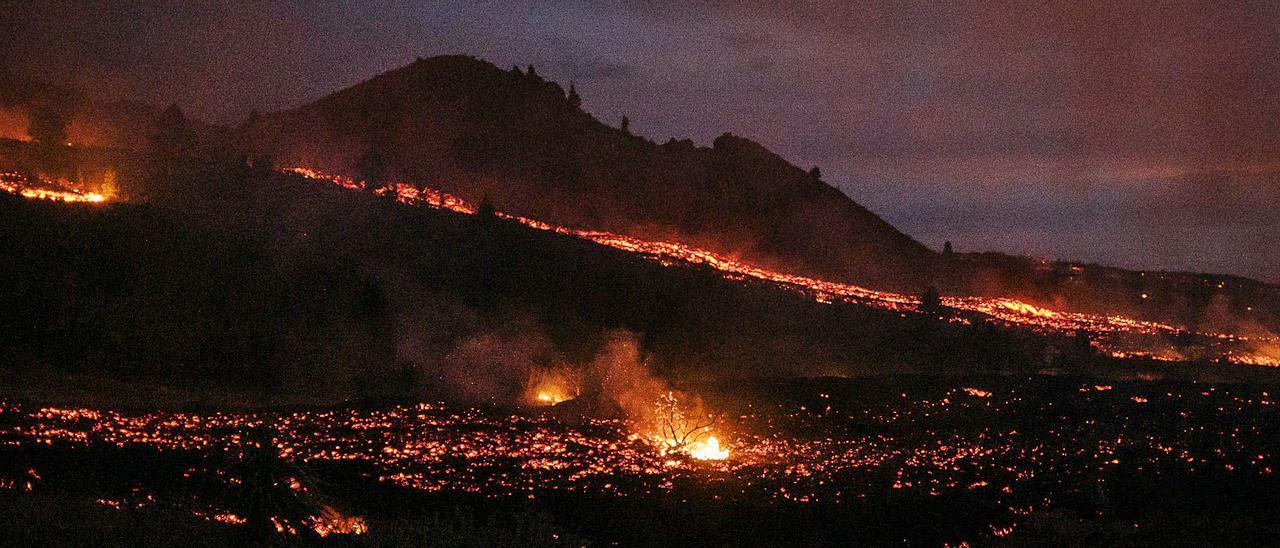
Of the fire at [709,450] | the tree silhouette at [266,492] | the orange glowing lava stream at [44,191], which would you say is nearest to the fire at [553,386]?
the fire at [709,450]

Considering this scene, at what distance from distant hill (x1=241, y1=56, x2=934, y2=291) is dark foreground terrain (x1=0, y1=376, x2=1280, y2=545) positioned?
190 feet

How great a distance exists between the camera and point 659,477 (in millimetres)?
32844

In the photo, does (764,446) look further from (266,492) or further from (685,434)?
(266,492)

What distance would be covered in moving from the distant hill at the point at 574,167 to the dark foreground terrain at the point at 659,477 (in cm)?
5803

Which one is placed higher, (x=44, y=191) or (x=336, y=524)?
(x=44, y=191)

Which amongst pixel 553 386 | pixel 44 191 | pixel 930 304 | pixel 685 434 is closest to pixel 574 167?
pixel 930 304

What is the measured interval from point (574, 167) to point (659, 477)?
103932mm

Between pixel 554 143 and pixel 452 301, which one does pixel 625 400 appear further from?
pixel 554 143

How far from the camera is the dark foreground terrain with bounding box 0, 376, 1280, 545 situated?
882 inches

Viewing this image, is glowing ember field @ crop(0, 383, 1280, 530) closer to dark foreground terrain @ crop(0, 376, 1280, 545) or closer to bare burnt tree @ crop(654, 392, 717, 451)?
dark foreground terrain @ crop(0, 376, 1280, 545)

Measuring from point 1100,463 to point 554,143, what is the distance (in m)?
113

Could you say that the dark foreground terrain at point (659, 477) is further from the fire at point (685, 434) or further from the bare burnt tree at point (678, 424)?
the bare burnt tree at point (678, 424)

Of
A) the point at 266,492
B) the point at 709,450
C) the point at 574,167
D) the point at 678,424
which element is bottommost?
the point at 709,450

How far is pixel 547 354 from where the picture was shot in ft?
169
